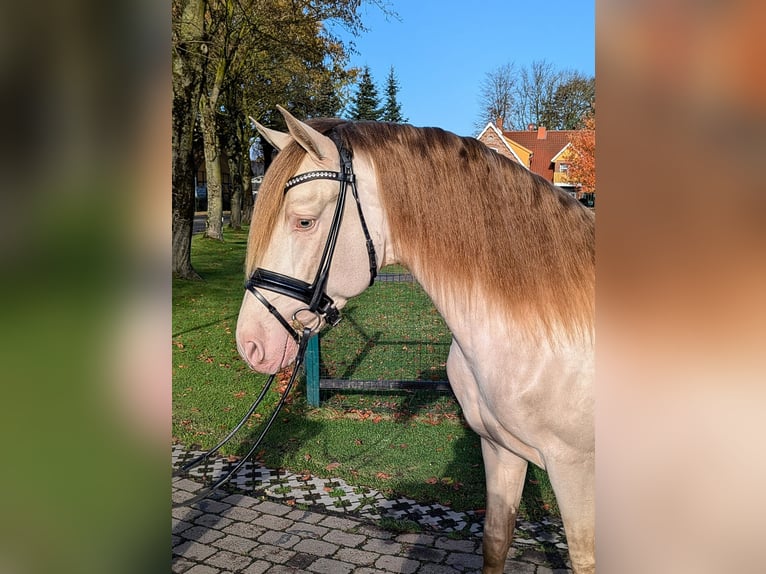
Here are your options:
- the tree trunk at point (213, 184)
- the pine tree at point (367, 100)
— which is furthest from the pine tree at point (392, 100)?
the tree trunk at point (213, 184)

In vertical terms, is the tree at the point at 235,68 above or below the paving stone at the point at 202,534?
above

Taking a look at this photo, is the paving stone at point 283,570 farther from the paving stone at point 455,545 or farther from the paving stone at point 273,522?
the paving stone at point 455,545

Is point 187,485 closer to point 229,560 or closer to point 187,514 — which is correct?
point 187,514

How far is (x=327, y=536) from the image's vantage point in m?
4.00

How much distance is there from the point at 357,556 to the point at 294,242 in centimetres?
257

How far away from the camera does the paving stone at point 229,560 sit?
366cm

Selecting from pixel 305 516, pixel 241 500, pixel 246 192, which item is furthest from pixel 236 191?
pixel 305 516

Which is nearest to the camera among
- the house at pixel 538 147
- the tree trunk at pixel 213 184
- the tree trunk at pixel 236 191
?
the tree trunk at pixel 213 184

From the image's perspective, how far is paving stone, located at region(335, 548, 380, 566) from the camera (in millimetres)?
3656

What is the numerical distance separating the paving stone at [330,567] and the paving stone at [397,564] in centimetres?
19
